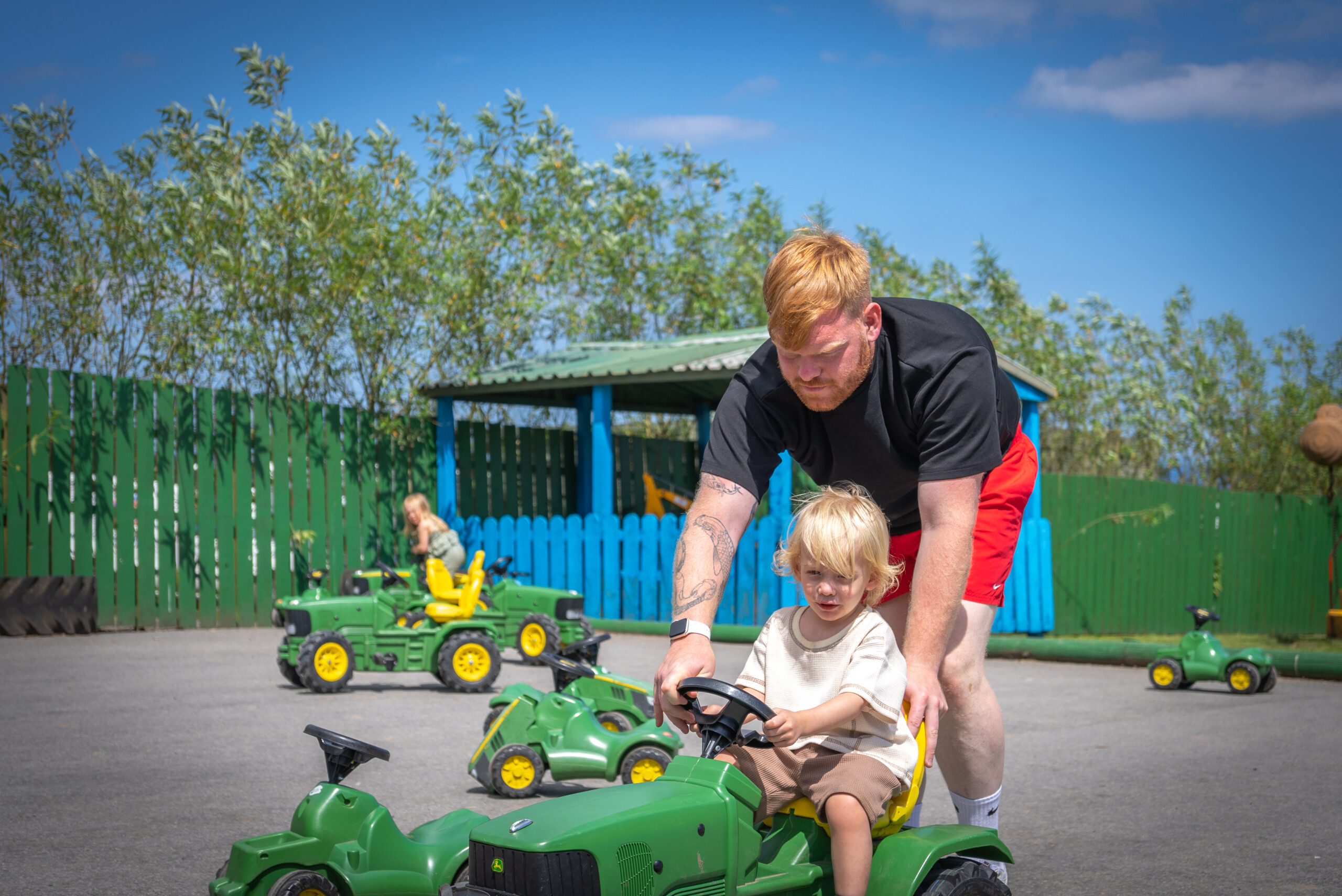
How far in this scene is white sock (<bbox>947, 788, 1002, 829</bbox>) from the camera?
3.30 m

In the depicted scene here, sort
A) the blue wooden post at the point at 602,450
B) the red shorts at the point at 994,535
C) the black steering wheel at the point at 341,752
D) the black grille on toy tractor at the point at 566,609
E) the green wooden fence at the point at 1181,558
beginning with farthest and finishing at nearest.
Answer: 1. the green wooden fence at the point at 1181,558
2. the blue wooden post at the point at 602,450
3. the black grille on toy tractor at the point at 566,609
4. the red shorts at the point at 994,535
5. the black steering wheel at the point at 341,752

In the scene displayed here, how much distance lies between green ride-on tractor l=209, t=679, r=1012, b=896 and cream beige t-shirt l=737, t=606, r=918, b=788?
5.0 inches

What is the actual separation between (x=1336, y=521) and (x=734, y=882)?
58.7 ft

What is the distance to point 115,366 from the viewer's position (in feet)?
48.9

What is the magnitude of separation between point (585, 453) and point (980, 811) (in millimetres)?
13356

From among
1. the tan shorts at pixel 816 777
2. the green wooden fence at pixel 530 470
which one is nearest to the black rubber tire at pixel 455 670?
the tan shorts at pixel 816 777

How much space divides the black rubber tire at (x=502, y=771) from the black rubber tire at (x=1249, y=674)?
19.7 feet

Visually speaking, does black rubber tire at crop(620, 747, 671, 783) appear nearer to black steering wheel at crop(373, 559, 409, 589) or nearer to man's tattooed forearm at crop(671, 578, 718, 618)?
man's tattooed forearm at crop(671, 578, 718, 618)

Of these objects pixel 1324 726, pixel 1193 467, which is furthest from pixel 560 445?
pixel 1193 467

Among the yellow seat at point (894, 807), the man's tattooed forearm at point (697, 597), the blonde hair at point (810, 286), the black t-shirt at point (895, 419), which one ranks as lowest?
the yellow seat at point (894, 807)

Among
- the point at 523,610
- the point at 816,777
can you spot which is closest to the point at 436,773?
the point at 816,777

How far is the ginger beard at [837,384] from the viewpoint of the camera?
2936 millimetres

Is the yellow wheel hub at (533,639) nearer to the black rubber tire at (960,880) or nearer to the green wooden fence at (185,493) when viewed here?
the green wooden fence at (185,493)

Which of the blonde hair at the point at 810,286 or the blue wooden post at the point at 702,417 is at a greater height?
the blue wooden post at the point at 702,417
